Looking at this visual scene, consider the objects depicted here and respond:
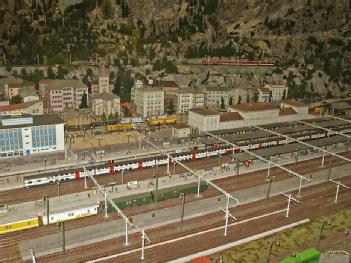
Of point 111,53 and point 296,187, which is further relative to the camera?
point 111,53

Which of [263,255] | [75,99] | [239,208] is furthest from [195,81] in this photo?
[263,255]

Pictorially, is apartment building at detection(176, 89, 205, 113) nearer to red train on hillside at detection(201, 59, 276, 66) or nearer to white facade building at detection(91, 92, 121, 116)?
white facade building at detection(91, 92, 121, 116)

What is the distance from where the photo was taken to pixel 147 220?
55688 mm

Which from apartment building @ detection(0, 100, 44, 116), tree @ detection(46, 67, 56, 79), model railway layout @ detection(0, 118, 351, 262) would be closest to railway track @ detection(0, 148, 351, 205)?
model railway layout @ detection(0, 118, 351, 262)

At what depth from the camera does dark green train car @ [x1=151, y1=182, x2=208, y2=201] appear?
6153 centimetres

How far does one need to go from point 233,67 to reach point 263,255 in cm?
11137

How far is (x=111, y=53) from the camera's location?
14525cm

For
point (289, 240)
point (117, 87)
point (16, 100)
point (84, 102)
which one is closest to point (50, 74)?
point (84, 102)

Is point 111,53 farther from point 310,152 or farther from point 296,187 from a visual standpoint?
point 296,187

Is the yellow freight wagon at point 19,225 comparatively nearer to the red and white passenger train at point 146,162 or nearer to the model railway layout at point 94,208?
the model railway layout at point 94,208

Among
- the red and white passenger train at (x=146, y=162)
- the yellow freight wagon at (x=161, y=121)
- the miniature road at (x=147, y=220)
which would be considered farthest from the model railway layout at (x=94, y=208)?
the yellow freight wagon at (x=161, y=121)

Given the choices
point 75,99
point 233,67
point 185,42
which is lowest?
point 75,99

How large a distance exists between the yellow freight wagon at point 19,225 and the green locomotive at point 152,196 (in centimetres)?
1129

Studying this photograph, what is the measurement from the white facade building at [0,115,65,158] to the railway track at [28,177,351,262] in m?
38.2
